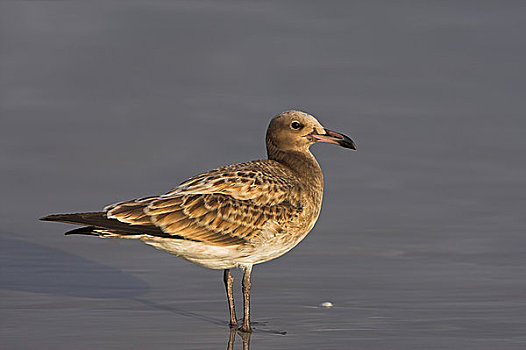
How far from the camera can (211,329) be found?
11383 mm

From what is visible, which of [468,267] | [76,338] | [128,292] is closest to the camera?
[76,338]

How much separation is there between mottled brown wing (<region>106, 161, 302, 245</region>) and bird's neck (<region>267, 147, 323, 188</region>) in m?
0.50

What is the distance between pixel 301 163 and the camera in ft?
41.1

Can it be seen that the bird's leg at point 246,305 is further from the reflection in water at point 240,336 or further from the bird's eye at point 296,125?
the bird's eye at point 296,125

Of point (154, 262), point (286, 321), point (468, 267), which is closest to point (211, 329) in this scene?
Result: point (286, 321)

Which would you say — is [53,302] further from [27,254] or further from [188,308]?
[27,254]

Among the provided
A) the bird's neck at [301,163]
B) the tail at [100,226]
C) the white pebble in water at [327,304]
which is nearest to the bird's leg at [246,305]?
the white pebble in water at [327,304]

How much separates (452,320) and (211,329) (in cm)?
253

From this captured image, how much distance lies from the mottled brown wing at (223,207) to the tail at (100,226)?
0.19 meters

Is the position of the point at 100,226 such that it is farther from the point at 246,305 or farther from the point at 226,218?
the point at 246,305

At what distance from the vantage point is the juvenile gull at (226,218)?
11297 mm

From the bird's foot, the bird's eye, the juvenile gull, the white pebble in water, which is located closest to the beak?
the bird's eye

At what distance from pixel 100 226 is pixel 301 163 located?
2.65 meters

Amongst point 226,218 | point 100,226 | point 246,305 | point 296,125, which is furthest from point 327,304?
point 100,226
